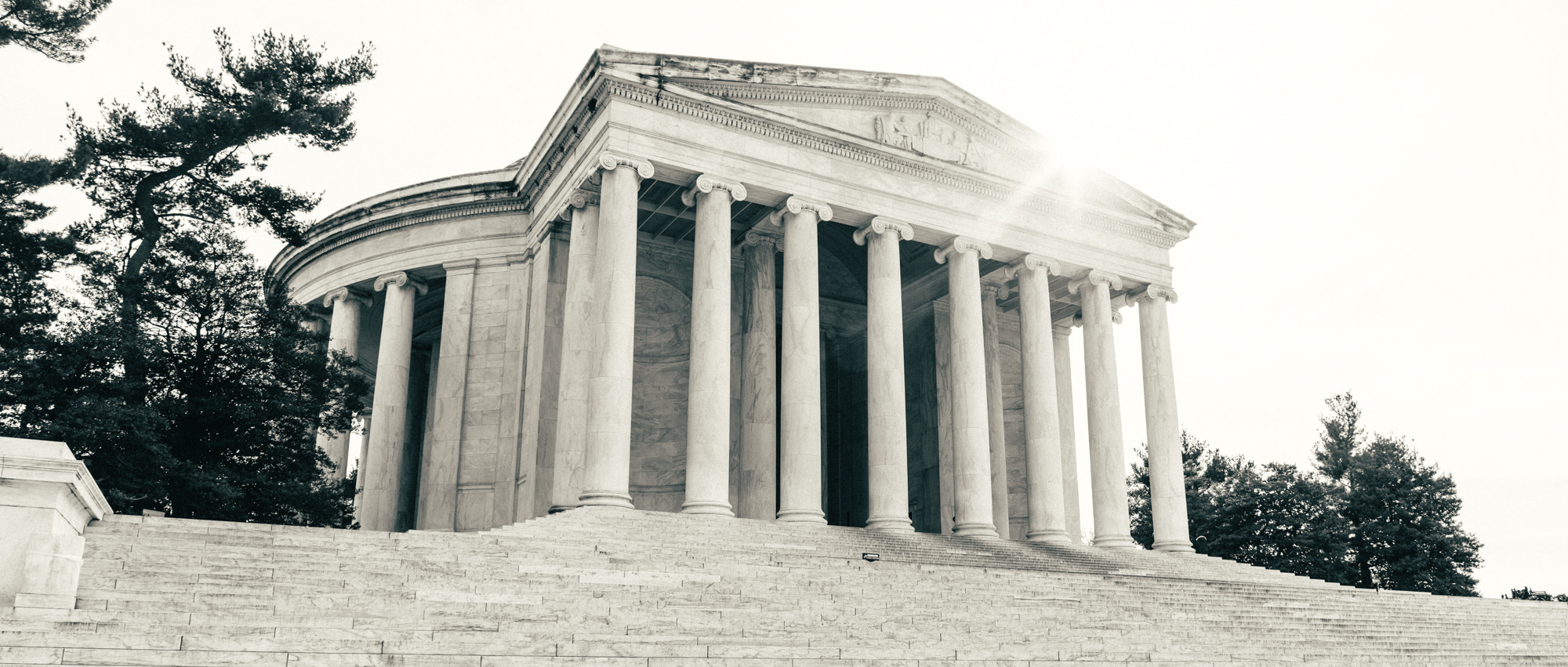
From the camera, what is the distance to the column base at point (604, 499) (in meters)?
30.2

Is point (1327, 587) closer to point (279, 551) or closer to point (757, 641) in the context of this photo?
point (757, 641)

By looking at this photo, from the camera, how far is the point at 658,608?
59.2 feet

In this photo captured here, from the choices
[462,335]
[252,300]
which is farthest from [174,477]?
[462,335]

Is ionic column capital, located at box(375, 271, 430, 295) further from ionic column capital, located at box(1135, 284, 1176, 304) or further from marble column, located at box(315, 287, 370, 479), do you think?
ionic column capital, located at box(1135, 284, 1176, 304)

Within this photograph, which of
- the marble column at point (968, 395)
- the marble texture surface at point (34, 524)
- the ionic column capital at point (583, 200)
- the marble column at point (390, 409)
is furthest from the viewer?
the marble column at point (390, 409)

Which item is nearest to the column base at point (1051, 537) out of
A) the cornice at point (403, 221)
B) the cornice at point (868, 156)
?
the cornice at point (868, 156)

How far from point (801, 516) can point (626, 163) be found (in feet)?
40.4

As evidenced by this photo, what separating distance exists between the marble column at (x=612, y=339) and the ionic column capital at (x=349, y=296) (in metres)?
17.0

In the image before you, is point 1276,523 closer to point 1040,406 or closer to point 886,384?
point 1040,406

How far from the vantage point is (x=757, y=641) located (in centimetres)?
1719

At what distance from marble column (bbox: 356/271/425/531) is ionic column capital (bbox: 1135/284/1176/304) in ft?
100

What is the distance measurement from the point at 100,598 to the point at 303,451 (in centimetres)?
2197

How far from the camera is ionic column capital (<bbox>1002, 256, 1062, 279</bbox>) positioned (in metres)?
42.8

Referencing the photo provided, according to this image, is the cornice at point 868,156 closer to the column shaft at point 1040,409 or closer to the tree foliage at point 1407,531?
the column shaft at point 1040,409
